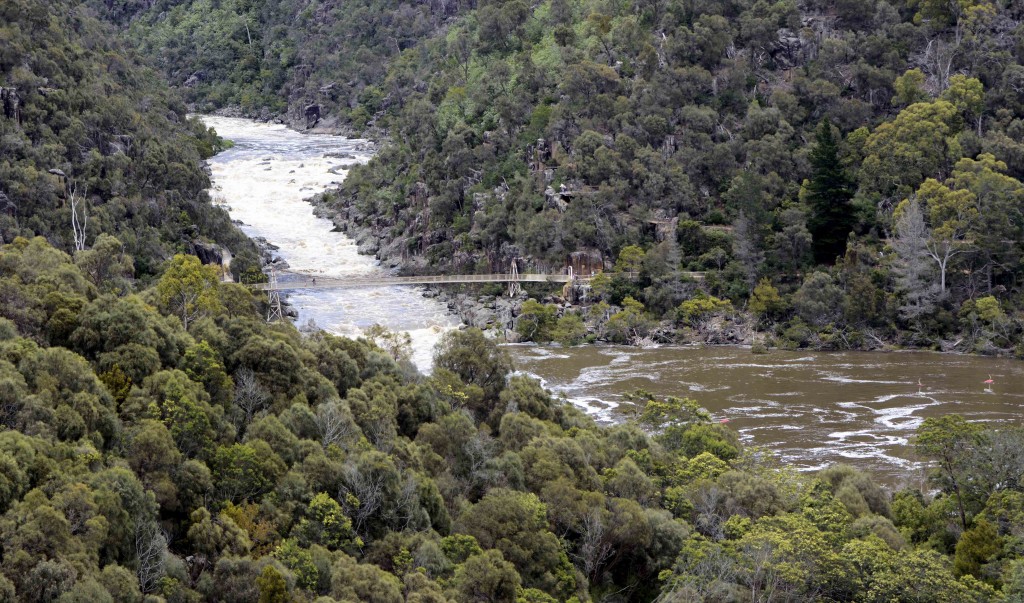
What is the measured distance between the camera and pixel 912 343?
88250 millimetres

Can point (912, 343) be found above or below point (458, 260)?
below

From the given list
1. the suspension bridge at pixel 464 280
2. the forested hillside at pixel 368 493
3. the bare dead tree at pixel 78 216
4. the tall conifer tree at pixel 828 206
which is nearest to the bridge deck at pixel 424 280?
the suspension bridge at pixel 464 280

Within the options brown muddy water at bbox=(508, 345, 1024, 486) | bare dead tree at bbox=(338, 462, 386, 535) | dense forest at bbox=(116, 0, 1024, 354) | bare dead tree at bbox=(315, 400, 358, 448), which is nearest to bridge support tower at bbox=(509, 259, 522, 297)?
dense forest at bbox=(116, 0, 1024, 354)

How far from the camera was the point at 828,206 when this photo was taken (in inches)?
3809

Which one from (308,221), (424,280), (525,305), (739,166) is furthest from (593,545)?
(308,221)

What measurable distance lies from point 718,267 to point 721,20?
28117 millimetres

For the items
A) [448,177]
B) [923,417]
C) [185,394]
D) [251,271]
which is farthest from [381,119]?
[185,394]

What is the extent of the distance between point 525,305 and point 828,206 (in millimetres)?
22497

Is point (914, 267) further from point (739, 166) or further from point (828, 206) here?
point (739, 166)

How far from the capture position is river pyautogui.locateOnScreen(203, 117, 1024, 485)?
70.1 m

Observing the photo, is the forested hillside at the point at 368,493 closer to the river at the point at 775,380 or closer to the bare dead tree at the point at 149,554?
the bare dead tree at the point at 149,554

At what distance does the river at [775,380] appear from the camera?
230ft

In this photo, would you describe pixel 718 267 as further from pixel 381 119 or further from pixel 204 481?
pixel 381 119

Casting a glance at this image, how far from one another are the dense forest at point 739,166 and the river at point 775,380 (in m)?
3.68
